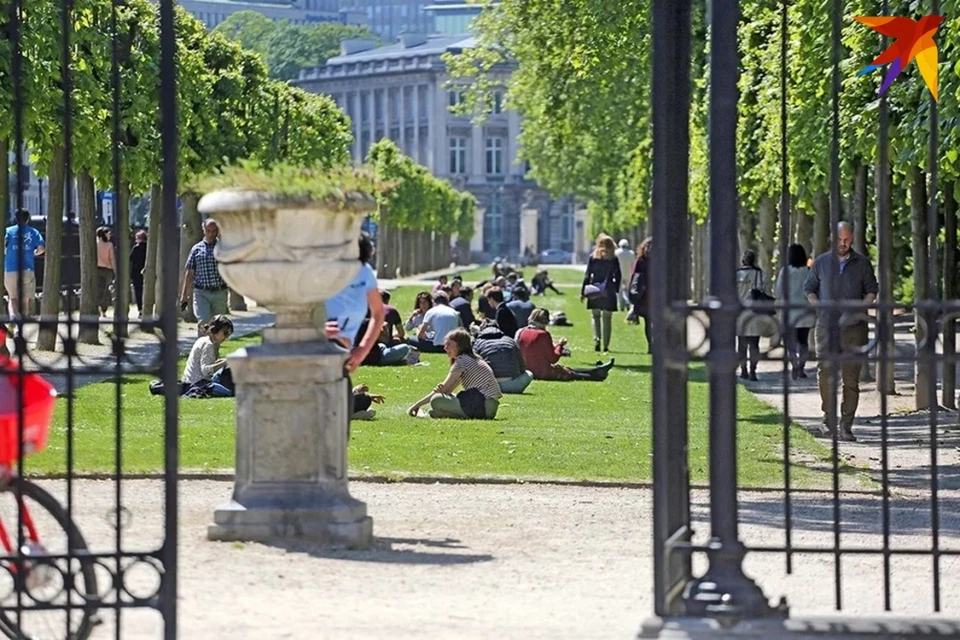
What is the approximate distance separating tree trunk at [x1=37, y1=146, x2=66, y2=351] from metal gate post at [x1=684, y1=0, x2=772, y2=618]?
1042cm

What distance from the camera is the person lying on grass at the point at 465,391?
60.3ft

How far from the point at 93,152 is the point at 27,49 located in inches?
84.4

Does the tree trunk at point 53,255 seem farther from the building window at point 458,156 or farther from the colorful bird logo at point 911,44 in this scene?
the building window at point 458,156

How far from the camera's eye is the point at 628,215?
69.1 meters

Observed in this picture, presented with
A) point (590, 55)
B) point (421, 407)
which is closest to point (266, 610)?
point (421, 407)

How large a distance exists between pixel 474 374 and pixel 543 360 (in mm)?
6261

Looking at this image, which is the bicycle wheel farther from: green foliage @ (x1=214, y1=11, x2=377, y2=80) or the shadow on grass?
green foliage @ (x1=214, y1=11, x2=377, y2=80)

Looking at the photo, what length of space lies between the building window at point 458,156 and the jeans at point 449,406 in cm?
13964

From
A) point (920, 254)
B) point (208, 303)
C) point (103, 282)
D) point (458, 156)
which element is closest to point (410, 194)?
point (103, 282)

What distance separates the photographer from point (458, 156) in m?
160

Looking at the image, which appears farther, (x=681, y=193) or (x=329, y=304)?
(x=329, y=304)

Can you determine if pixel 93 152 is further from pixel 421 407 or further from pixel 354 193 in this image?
pixel 354 193

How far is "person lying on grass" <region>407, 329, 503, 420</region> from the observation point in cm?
1839

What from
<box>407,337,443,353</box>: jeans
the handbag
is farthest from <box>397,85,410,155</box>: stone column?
the handbag
